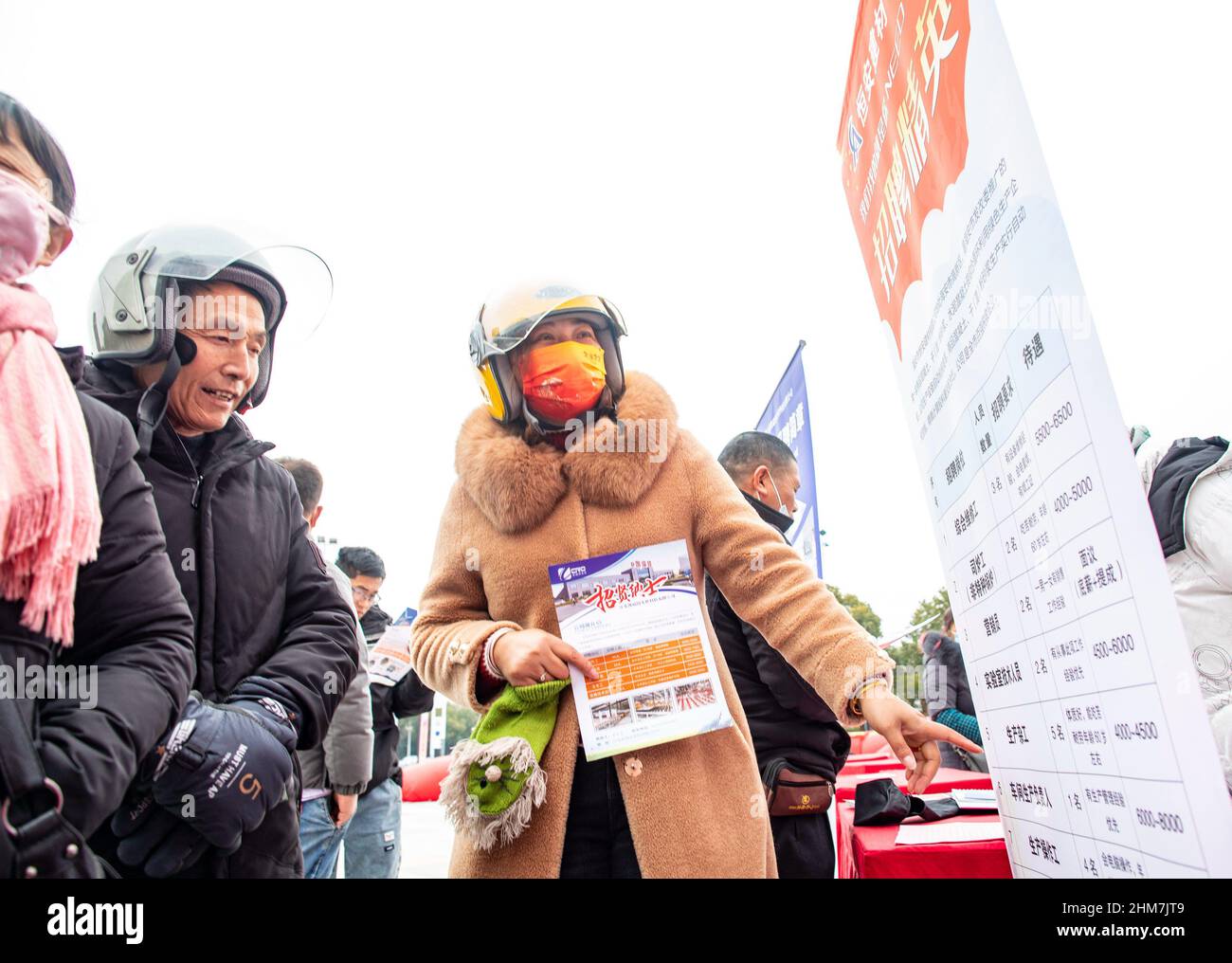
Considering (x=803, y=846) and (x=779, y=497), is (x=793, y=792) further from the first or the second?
(x=779, y=497)

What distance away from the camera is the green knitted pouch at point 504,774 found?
4.94ft

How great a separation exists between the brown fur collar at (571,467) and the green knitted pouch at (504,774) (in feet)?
1.18

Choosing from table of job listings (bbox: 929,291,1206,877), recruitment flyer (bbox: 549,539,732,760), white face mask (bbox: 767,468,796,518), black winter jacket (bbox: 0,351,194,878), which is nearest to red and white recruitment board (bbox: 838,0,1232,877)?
table of job listings (bbox: 929,291,1206,877)

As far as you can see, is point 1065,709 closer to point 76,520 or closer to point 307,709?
point 307,709

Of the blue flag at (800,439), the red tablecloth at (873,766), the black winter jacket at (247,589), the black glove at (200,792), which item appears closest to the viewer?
the black glove at (200,792)

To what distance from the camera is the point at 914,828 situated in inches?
88.8

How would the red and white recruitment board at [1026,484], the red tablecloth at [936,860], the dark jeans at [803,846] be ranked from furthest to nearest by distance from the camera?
1. the dark jeans at [803,846]
2. the red tablecloth at [936,860]
3. the red and white recruitment board at [1026,484]

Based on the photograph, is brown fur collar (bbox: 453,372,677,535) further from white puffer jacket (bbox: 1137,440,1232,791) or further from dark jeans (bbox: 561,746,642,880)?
white puffer jacket (bbox: 1137,440,1232,791)

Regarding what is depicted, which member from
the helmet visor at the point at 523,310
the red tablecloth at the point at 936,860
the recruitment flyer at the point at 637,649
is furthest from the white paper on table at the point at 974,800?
the helmet visor at the point at 523,310

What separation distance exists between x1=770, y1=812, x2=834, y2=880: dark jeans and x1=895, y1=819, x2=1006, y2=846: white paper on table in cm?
20

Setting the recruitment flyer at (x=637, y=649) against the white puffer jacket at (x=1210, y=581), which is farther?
the white puffer jacket at (x=1210, y=581)

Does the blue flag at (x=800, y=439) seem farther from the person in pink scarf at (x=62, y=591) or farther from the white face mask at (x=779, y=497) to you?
the person in pink scarf at (x=62, y=591)

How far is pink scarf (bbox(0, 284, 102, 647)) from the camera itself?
40.5 inches

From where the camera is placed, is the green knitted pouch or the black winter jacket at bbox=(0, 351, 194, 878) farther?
the green knitted pouch
